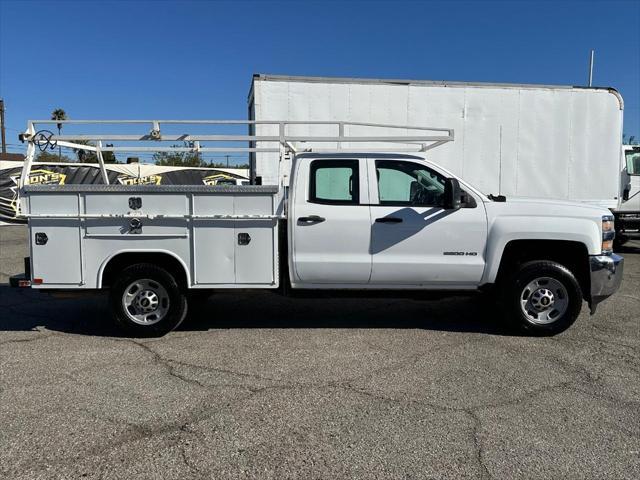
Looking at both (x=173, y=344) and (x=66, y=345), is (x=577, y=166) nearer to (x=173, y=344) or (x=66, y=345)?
(x=173, y=344)

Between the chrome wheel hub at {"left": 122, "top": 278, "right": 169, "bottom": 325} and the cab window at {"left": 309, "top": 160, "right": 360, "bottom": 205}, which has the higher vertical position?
the cab window at {"left": 309, "top": 160, "right": 360, "bottom": 205}

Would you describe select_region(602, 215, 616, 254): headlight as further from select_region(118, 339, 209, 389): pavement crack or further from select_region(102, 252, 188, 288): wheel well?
select_region(102, 252, 188, 288): wheel well

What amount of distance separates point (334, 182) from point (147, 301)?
2389 millimetres

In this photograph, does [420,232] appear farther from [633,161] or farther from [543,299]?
[633,161]

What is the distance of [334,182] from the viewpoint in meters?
5.65

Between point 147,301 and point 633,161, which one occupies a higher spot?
point 633,161

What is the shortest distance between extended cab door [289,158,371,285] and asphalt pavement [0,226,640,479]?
0.72 meters

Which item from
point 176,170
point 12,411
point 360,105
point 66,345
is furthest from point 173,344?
point 176,170

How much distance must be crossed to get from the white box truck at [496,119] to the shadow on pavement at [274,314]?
3.87m

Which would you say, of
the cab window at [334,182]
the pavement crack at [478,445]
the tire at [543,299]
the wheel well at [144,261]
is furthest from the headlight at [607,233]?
the wheel well at [144,261]

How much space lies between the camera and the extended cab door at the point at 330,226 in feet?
18.0

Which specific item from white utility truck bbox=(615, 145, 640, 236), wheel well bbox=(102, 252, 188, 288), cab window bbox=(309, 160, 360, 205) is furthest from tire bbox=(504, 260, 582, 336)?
white utility truck bbox=(615, 145, 640, 236)

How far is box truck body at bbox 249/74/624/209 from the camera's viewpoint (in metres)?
10.4

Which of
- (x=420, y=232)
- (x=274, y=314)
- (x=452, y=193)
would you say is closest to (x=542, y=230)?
(x=452, y=193)
